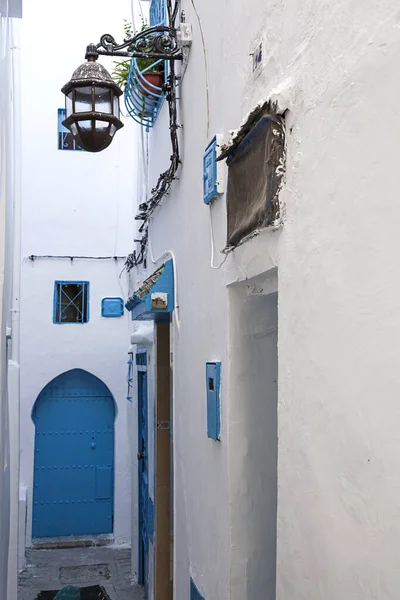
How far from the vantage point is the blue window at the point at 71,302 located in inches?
392

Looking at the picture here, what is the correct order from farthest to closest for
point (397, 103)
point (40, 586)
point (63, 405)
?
point (63, 405) < point (40, 586) < point (397, 103)

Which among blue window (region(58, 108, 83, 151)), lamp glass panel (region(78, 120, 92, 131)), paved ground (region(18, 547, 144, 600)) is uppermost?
blue window (region(58, 108, 83, 151))

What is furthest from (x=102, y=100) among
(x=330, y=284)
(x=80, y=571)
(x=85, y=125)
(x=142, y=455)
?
(x=80, y=571)

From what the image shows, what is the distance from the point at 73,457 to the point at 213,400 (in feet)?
22.4

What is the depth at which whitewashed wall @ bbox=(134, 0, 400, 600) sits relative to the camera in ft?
5.64

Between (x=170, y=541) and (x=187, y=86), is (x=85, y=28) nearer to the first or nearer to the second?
(x=187, y=86)

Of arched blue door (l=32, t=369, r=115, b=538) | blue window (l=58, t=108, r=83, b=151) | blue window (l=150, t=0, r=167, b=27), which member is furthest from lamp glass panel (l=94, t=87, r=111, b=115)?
arched blue door (l=32, t=369, r=115, b=538)

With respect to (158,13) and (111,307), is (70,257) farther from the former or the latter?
(158,13)

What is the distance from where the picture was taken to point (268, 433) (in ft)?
11.1

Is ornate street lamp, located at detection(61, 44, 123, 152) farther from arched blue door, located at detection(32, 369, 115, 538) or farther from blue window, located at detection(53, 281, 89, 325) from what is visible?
arched blue door, located at detection(32, 369, 115, 538)

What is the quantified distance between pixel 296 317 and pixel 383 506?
779 millimetres

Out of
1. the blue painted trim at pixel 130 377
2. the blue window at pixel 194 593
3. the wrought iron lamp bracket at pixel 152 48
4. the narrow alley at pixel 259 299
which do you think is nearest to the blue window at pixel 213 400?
the narrow alley at pixel 259 299

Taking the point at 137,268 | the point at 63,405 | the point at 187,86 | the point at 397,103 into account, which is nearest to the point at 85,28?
the point at 137,268

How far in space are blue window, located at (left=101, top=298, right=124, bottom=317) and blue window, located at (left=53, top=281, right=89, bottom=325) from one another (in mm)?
230
